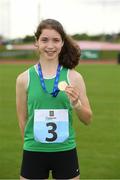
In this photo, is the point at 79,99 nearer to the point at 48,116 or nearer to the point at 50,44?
the point at 48,116

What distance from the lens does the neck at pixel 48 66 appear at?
3.59m

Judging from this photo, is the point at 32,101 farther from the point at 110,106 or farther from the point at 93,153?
the point at 110,106

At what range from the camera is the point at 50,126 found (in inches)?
140

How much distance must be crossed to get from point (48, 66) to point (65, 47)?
9.4 inches

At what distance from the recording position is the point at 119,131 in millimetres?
10586

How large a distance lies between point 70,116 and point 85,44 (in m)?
62.0

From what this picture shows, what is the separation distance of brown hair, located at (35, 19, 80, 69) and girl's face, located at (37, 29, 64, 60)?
3cm

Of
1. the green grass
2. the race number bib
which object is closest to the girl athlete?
the race number bib

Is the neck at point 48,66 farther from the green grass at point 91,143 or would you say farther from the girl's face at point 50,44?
the green grass at point 91,143

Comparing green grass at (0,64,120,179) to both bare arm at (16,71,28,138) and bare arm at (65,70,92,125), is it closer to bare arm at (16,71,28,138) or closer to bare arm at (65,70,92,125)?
bare arm at (16,71,28,138)

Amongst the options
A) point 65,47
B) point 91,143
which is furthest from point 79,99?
point 91,143

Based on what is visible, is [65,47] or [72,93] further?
[65,47]

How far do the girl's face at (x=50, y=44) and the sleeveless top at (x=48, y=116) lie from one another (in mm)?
127

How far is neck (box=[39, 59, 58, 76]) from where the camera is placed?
3.59 meters
